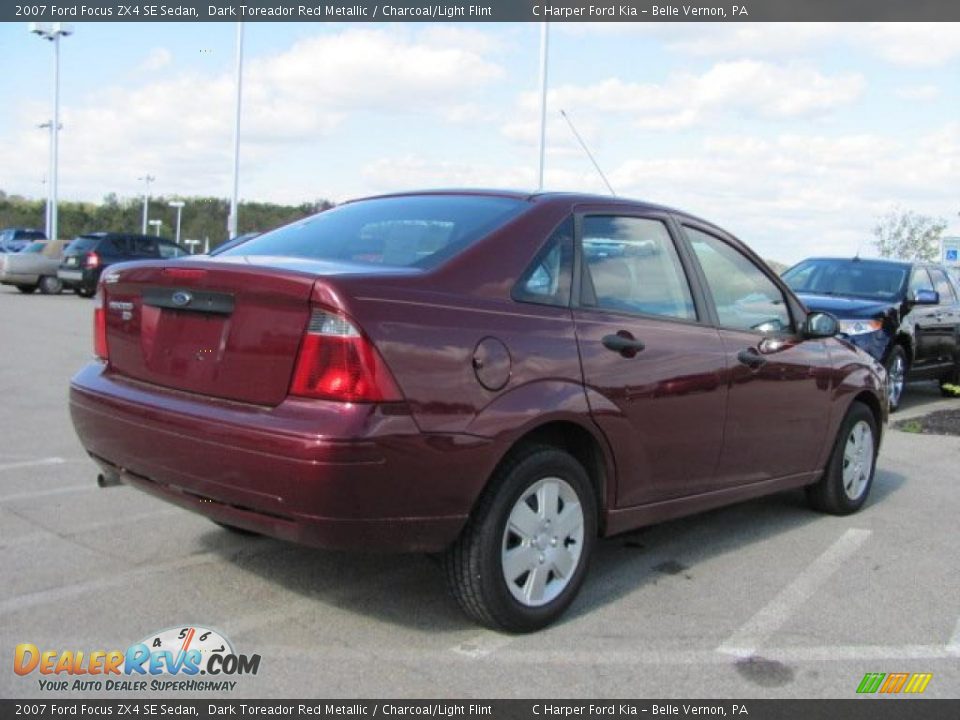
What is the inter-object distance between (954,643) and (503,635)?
1816 millimetres

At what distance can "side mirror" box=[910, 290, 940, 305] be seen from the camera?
10.8 m

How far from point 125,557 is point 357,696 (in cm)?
180

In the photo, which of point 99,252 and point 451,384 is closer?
point 451,384

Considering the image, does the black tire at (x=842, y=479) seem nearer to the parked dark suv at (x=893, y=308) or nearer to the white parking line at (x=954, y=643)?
the white parking line at (x=954, y=643)

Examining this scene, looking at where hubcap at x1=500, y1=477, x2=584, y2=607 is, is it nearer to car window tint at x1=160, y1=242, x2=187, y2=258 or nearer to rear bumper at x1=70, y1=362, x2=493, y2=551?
rear bumper at x1=70, y1=362, x2=493, y2=551

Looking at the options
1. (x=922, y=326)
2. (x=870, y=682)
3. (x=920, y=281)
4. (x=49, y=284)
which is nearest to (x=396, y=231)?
(x=870, y=682)

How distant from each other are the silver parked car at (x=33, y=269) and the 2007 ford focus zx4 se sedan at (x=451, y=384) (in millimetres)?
24798

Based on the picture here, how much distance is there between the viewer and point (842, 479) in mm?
5836

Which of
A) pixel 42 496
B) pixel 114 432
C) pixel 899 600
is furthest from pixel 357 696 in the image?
pixel 42 496

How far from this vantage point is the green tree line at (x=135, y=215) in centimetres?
6106

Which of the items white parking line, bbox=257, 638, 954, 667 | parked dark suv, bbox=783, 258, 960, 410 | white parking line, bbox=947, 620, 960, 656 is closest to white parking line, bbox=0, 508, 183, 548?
white parking line, bbox=257, 638, 954, 667

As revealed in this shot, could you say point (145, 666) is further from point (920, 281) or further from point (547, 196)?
point (920, 281)
